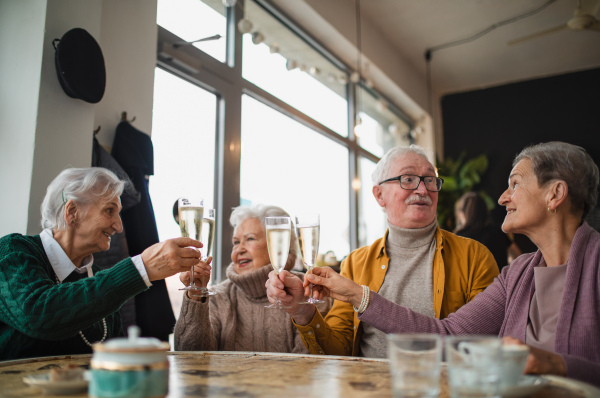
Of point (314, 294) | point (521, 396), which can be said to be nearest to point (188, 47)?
point (314, 294)

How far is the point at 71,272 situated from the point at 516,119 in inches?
288

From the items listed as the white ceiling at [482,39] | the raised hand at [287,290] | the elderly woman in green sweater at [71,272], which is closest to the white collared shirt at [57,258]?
the elderly woman in green sweater at [71,272]

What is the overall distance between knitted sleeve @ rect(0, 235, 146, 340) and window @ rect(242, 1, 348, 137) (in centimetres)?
281

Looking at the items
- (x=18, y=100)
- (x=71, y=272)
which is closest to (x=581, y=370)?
(x=71, y=272)

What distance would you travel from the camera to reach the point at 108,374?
814 millimetres

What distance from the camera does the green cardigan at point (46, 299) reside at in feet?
4.59

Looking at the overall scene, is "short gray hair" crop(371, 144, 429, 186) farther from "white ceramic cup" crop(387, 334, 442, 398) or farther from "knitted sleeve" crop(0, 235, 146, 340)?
"white ceramic cup" crop(387, 334, 442, 398)

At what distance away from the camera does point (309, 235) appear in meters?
1.50

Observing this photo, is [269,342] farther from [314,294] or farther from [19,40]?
[19,40]

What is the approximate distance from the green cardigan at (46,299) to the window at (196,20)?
87.2 inches

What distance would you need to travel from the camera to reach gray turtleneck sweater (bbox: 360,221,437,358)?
1946 millimetres

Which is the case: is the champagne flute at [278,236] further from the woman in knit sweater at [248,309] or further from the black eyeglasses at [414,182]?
the black eyeglasses at [414,182]

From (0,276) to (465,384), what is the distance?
52.2 inches

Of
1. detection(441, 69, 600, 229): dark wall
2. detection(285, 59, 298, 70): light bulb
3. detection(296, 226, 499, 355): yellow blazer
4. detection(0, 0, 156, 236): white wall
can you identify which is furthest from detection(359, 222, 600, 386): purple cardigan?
detection(441, 69, 600, 229): dark wall
